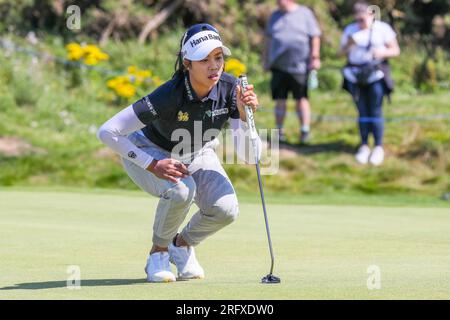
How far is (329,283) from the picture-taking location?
643 cm

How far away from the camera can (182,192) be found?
680cm

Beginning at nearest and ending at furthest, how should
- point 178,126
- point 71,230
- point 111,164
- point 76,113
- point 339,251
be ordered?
point 178,126 → point 339,251 → point 71,230 → point 111,164 → point 76,113

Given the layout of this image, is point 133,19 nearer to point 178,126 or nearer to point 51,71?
point 51,71

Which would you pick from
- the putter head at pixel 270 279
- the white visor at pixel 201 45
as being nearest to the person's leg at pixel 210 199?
the putter head at pixel 270 279

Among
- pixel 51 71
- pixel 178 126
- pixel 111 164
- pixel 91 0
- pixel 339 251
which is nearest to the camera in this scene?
pixel 178 126

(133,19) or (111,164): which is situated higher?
(133,19)

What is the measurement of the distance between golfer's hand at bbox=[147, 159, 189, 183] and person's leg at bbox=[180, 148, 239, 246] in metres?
0.31

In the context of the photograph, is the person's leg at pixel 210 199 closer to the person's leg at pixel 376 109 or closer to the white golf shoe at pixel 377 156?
the person's leg at pixel 376 109

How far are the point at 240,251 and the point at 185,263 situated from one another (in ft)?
4.74

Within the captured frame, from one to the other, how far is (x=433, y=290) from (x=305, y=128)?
392 inches

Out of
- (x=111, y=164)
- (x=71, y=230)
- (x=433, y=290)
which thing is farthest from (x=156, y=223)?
(x=111, y=164)

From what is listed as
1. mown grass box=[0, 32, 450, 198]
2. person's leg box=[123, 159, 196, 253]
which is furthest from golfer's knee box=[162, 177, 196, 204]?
mown grass box=[0, 32, 450, 198]

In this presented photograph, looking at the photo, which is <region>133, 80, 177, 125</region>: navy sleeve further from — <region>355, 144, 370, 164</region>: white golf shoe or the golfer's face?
<region>355, 144, 370, 164</region>: white golf shoe

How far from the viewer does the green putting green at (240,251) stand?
622cm
